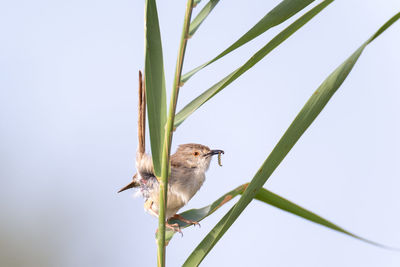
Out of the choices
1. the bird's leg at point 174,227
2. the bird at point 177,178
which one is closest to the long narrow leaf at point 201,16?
the bird at point 177,178

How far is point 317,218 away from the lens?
2135mm

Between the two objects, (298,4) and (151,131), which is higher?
(298,4)

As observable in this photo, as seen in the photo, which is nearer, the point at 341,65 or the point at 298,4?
the point at 341,65

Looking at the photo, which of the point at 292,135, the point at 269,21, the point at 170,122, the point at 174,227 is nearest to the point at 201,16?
the point at 269,21

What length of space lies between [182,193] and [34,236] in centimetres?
552

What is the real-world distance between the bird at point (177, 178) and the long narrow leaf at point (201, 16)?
39.4 inches

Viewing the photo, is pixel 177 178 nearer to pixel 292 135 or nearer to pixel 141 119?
pixel 141 119

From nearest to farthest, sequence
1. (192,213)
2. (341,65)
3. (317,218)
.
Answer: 1. (341,65)
2. (317,218)
3. (192,213)

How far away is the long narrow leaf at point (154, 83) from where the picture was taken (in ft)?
6.12

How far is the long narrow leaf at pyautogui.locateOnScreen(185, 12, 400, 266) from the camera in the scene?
1727 mm

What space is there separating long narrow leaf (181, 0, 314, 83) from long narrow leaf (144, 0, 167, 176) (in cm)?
9

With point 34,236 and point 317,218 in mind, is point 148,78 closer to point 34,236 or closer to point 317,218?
point 317,218

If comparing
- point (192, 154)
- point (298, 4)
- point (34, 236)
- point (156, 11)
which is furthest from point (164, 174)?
point (34, 236)

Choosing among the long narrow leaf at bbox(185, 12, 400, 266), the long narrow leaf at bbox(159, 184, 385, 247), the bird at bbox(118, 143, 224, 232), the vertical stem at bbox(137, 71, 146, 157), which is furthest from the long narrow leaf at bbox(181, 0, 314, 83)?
the bird at bbox(118, 143, 224, 232)
